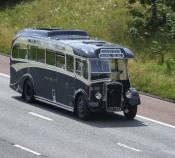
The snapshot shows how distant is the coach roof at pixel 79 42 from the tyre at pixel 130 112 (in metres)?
1.85

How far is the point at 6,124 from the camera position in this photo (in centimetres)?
2153

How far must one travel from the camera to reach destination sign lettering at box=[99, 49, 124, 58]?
75.0 ft

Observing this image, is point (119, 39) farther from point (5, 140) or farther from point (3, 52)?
point (5, 140)

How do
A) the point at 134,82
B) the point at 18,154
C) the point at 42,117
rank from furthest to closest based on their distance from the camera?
the point at 134,82 < the point at 42,117 < the point at 18,154

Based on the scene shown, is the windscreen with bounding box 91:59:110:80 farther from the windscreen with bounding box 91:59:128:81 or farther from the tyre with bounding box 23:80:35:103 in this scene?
the tyre with bounding box 23:80:35:103

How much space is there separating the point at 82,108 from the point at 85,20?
2503 cm

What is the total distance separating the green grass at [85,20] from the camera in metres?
39.7

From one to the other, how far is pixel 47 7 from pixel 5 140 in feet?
110

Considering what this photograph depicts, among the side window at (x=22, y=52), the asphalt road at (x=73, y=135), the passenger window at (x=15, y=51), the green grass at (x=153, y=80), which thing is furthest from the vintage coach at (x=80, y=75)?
the green grass at (x=153, y=80)

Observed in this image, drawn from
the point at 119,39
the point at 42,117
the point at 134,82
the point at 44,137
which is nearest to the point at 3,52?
the point at 119,39

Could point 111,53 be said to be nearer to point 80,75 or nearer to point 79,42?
point 80,75

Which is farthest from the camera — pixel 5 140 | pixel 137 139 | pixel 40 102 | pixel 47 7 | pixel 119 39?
pixel 47 7

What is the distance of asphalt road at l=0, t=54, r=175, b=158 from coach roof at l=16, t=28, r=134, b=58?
2.36m

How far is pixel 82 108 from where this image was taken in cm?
2283
